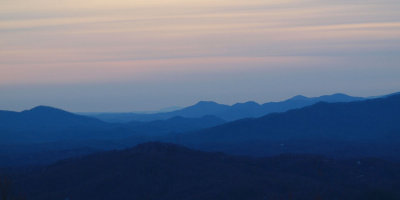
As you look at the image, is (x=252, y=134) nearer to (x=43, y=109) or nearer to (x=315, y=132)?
(x=315, y=132)

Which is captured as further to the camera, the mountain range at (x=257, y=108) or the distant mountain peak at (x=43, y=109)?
the mountain range at (x=257, y=108)

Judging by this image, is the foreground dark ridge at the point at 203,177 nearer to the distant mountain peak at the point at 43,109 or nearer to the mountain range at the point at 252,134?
the mountain range at the point at 252,134

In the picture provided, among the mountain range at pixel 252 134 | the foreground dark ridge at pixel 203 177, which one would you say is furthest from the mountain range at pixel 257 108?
the foreground dark ridge at pixel 203 177

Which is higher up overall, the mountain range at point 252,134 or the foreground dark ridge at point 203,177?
the mountain range at point 252,134

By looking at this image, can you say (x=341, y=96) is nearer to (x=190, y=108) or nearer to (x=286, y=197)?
(x=190, y=108)

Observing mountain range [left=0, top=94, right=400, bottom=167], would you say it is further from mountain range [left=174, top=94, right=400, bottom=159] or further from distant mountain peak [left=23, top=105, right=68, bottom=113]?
distant mountain peak [left=23, top=105, right=68, bottom=113]

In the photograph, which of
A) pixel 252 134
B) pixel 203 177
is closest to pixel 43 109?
pixel 252 134

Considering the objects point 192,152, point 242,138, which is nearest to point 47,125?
point 242,138

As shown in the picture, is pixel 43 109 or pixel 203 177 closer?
pixel 203 177
